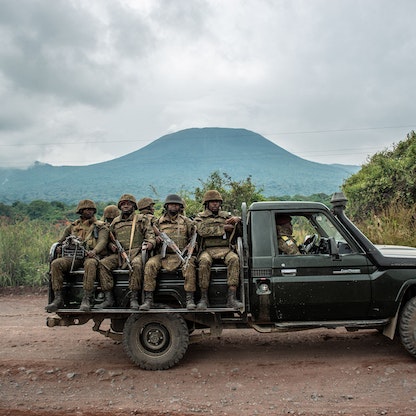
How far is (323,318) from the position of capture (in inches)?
222

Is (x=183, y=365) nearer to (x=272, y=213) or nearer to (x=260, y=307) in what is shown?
(x=260, y=307)

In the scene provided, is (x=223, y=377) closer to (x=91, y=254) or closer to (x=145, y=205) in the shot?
(x=91, y=254)

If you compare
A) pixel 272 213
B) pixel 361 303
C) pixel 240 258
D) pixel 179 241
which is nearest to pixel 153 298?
pixel 179 241

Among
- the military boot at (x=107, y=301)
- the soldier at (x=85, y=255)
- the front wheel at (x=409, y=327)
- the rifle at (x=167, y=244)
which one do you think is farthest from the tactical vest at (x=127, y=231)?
the front wheel at (x=409, y=327)

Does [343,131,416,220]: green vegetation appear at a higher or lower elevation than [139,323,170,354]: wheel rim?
higher

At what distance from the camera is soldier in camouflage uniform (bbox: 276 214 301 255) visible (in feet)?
19.0

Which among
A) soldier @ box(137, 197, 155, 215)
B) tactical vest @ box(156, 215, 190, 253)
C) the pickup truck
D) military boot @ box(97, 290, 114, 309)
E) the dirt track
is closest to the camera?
the dirt track

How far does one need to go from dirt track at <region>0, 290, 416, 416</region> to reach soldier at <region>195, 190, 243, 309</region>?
910 millimetres

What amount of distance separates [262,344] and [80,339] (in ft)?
9.09

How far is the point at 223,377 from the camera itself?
17.6 feet

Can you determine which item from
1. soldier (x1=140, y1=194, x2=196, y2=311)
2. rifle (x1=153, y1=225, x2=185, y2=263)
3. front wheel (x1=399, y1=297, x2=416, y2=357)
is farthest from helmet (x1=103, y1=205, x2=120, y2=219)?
front wheel (x1=399, y1=297, x2=416, y2=357)

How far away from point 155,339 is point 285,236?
2.08m

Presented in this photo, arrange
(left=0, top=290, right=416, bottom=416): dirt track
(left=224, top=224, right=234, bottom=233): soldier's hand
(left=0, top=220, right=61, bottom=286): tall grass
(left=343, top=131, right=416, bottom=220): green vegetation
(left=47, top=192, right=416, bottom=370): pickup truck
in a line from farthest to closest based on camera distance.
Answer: (left=343, top=131, right=416, bottom=220): green vegetation → (left=0, top=220, right=61, bottom=286): tall grass → (left=224, top=224, right=234, bottom=233): soldier's hand → (left=47, top=192, right=416, bottom=370): pickup truck → (left=0, top=290, right=416, bottom=416): dirt track

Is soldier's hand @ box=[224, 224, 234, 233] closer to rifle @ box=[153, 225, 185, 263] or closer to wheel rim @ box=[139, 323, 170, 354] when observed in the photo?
rifle @ box=[153, 225, 185, 263]
